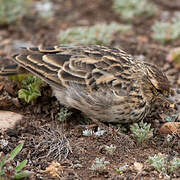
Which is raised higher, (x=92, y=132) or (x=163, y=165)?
(x=163, y=165)

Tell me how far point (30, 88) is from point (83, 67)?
85cm

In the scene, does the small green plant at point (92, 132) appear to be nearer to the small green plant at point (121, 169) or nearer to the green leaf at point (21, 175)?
the small green plant at point (121, 169)

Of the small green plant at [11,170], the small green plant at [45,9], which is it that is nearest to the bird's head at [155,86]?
the small green plant at [11,170]

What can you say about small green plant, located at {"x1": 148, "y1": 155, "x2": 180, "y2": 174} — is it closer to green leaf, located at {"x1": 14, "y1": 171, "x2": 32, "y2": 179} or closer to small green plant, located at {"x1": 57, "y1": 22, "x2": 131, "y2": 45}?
green leaf, located at {"x1": 14, "y1": 171, "x2": 32, "y2": 179}

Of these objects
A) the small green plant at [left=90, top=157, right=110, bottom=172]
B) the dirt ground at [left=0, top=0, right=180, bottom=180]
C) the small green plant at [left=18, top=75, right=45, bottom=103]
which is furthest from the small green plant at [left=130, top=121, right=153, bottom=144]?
the small green plant at [left=18, top=75, right=45, bottom=103]

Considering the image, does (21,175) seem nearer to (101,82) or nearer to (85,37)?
(101,82)

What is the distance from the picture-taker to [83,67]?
5.62m

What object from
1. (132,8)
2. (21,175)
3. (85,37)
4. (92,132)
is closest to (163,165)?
(92,132)

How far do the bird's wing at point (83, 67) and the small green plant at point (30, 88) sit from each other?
0.31 meters

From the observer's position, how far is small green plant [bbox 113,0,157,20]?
Result: 9.55 m

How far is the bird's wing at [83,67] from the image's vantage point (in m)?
5.55

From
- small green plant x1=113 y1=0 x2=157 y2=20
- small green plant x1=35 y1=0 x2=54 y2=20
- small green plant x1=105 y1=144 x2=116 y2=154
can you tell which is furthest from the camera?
small green plant x1=113 y1=0 x2=157 y2=20

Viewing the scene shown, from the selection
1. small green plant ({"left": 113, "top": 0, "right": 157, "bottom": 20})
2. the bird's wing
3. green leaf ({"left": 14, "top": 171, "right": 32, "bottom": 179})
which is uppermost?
the bird's wing

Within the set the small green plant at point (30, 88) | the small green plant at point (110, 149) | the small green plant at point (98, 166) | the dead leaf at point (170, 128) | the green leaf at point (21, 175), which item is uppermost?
the small green plant at point (30, 88)
